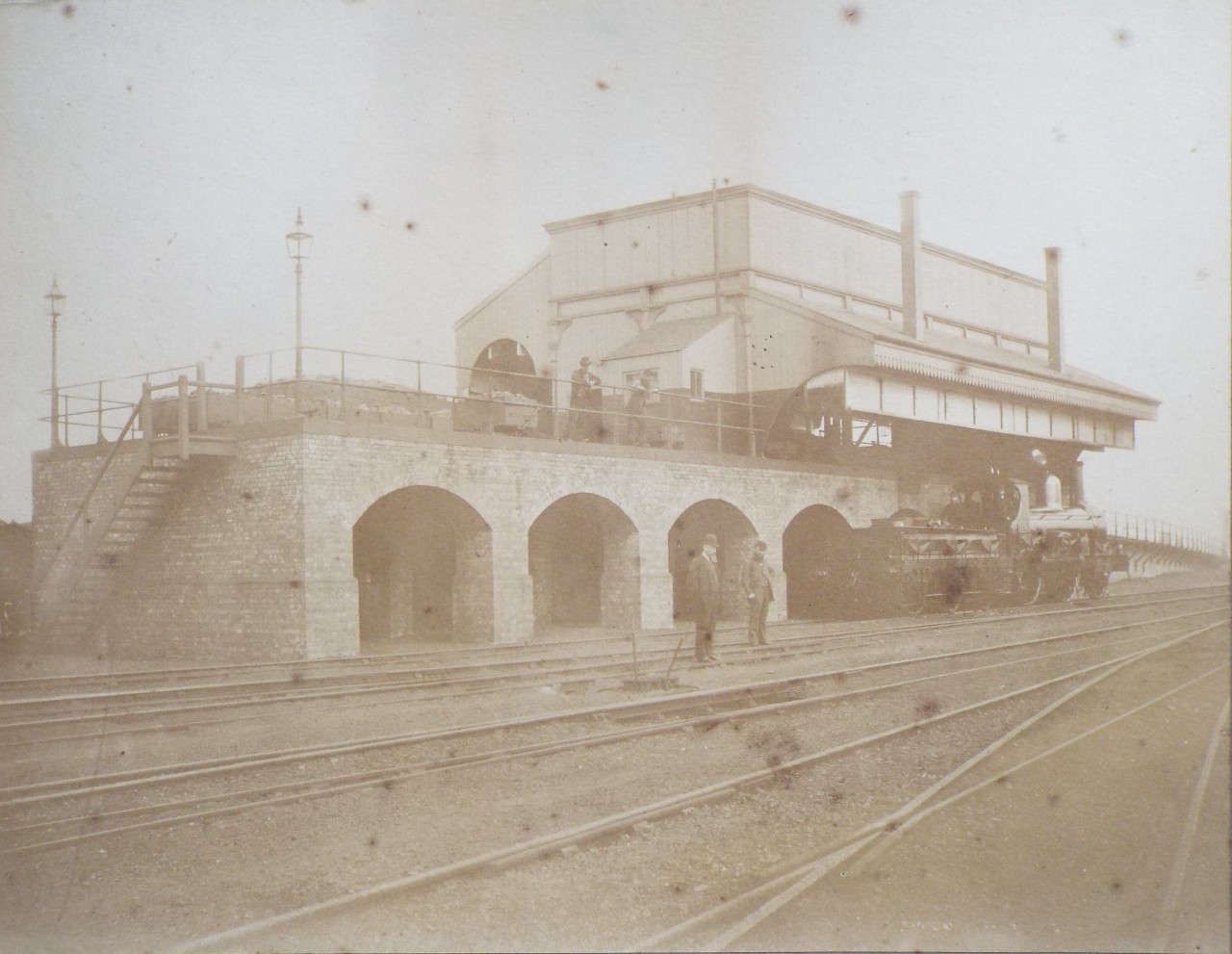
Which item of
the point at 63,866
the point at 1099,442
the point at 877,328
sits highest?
the point at 877,328

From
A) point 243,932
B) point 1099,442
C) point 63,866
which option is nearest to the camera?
point 243,932

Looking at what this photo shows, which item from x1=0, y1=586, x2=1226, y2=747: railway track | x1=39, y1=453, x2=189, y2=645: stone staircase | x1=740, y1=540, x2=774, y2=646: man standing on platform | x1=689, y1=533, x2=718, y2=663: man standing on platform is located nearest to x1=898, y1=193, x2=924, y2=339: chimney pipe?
x1=740, y1=540, x2=774, y2=646: man standing on platform

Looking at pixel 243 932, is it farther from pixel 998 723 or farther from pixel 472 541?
pixel 472 541

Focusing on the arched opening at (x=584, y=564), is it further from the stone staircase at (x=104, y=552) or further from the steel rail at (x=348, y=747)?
the steel rail at (x=348, y=747)

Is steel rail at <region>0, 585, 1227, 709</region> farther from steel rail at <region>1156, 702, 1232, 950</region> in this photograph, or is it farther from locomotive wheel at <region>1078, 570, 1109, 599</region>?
steel rail at <region>1156, 702, 1232, 950</region>

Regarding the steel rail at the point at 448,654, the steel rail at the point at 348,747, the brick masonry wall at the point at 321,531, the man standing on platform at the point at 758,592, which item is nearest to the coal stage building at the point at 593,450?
the brick masonry wall at the point at 321,531

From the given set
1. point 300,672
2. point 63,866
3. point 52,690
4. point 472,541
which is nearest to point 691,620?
point 472,541
